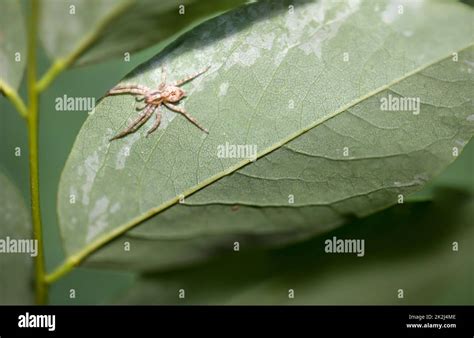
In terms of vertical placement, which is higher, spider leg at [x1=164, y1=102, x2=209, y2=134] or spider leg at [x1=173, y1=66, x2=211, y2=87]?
spider leg at [x1=173, y1=66, x2=211, y2=87]

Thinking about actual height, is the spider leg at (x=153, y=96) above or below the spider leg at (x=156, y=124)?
above

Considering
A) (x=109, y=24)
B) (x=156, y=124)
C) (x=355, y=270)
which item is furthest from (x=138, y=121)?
(x=355, y=270)

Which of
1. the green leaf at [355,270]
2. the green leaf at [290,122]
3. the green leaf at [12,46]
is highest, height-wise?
the green leaf at [12,46]

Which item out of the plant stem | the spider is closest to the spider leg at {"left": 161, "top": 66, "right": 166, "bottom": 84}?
the spider

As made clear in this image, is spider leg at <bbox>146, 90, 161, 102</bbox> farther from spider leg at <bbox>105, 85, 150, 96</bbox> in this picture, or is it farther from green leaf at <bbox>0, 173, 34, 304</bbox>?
green leaf at <bbox>0, 173, 34, 304</bbox>

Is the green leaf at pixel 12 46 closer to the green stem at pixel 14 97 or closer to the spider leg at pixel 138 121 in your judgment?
the green stem at pixel 14 97

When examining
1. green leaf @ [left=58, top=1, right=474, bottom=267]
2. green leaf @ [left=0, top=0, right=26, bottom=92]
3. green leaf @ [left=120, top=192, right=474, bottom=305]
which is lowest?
green leaf @ [left=120, top=192, right=474, bottom=305]

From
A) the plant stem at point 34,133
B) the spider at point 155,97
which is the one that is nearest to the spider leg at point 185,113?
the spider at point 155,97
